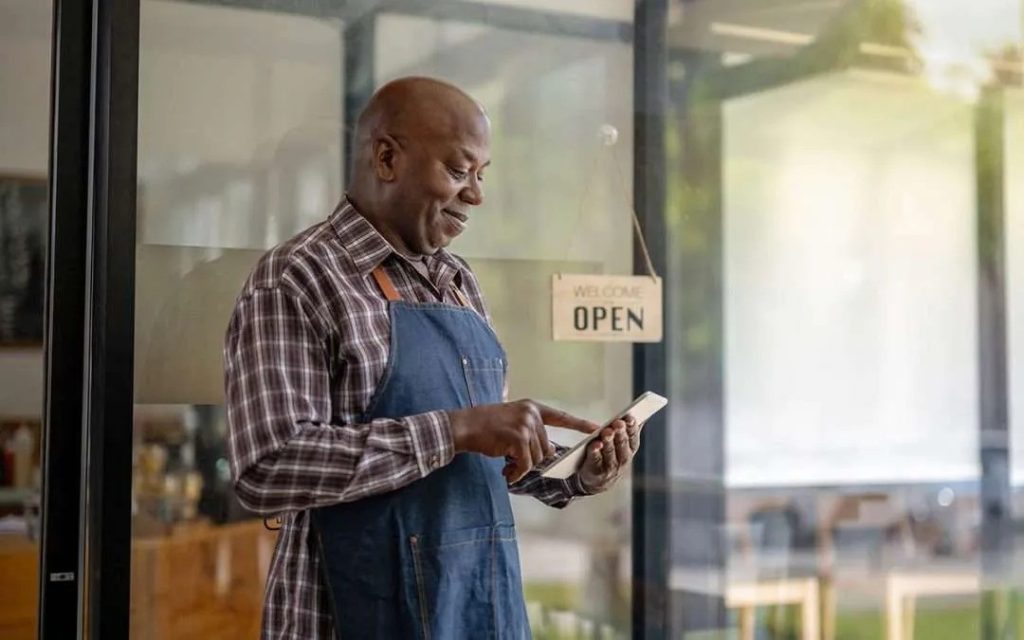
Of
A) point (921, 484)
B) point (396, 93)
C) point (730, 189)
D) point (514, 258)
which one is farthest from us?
point (921, 484)

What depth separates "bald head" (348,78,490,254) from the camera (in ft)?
5.79

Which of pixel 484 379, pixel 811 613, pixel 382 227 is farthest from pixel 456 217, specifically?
pixel 811 613

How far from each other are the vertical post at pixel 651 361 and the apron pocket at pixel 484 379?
82 cm

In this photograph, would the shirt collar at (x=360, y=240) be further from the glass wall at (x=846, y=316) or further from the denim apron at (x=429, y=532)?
the glass wall at (x=846, y=316)

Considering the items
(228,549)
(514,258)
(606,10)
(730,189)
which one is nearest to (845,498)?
(730,189)

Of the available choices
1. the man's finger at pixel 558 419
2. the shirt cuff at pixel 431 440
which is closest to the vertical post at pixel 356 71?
the man's finger at pixel 558 419

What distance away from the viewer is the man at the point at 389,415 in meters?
1.55

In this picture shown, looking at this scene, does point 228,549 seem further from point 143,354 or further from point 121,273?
point 121,273

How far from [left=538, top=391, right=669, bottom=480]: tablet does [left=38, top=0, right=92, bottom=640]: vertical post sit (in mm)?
803

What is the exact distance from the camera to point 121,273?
7.03ft

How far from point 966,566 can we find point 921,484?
23 centimetres

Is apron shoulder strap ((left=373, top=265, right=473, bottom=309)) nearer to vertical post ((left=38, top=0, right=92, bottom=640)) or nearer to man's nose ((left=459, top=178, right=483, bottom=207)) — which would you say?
man's nose ((left=459, top=178, right=483, bottom=207))

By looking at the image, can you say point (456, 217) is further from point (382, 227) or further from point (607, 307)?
point (607, 307)

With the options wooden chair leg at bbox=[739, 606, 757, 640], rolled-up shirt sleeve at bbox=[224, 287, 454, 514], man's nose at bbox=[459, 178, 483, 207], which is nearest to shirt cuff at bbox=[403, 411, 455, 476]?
rolled-up shirt sleeve at bbox=[224, 287, 454, 514]
